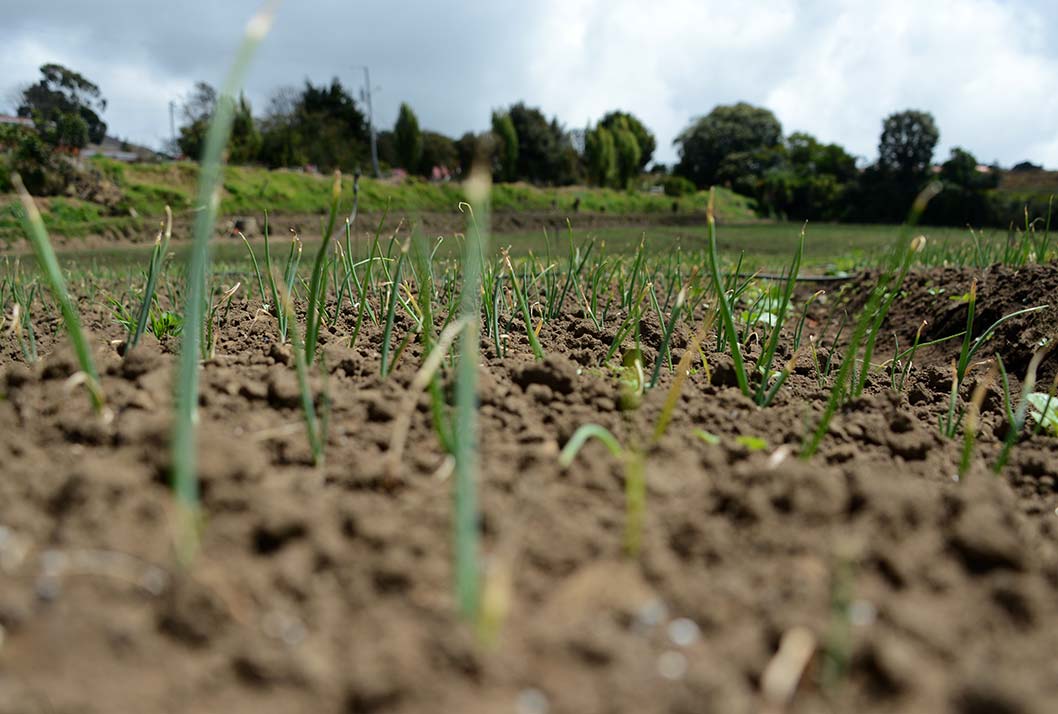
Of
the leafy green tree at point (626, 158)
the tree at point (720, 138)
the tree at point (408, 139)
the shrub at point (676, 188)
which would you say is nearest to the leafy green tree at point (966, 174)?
the shrub at point (676, 188)

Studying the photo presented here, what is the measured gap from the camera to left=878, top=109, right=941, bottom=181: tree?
3089 cm

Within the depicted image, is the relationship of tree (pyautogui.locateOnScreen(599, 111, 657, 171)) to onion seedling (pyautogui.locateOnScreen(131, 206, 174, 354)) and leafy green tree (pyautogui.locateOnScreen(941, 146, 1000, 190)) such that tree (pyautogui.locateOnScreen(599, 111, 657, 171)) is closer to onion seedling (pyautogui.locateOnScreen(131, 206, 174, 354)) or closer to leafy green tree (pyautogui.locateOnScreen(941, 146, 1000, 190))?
leafy green tree (pyautogui.locateOnScreen(941, 146, 1000, 190))

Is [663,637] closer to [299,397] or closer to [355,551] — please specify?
[355,551]

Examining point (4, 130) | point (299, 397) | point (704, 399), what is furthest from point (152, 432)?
point (4, 130)


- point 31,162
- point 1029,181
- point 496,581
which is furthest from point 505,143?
point 496,581

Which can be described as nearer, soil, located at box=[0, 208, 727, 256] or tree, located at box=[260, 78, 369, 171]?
soil, located at box=[0, 208, 727, 256]

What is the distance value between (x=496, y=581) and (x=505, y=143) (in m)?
34.2

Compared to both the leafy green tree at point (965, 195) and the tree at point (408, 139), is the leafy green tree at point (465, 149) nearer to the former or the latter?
the tree at point (408, 139)

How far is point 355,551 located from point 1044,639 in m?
0.71

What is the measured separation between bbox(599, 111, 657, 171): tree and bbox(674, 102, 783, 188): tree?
219cm

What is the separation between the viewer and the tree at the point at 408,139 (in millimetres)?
30281

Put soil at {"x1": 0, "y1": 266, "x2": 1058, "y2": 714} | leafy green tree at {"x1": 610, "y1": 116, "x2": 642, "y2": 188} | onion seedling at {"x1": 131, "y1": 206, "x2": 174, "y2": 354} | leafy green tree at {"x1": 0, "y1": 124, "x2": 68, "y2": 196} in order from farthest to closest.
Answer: leafy green tree at {"x1": 610, "y1": 116, "x2": 642, "y2": 188} → leafy green tree at {"x1": 0, "y1": 124, "x2": 68, "y2": 196} → onion seedling at {"x1": 131, "y1": 206, "x2": 174, "y2": 354} → soil at {"x1": 0, "y1": 266, "x2": 1058, "y2": 714}

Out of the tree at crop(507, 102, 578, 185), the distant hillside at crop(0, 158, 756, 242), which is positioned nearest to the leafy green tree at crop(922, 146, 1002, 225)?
the distant hillside at crop(0, 158, 756, 242)

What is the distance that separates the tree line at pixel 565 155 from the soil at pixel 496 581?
20.7 m
